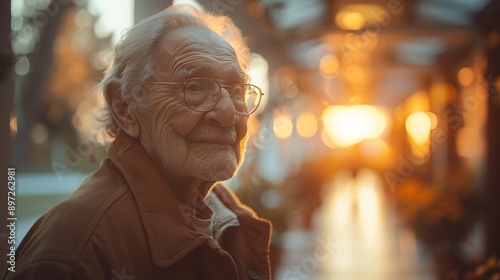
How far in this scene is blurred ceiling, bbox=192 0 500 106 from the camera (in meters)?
3.06

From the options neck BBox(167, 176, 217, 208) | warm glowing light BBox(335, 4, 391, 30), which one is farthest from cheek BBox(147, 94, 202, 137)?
warm glowing light BBox(335, 4, 391, 30)

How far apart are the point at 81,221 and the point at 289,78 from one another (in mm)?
2890

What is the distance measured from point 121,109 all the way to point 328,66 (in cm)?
424

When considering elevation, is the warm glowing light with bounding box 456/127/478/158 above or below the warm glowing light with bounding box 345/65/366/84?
below

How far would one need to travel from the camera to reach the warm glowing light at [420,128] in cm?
589

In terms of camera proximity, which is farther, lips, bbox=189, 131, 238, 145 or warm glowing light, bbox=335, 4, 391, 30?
warm glowing light, bbox=335, 4, 391, 30

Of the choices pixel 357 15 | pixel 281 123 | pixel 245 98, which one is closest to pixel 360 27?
pixel 357 15

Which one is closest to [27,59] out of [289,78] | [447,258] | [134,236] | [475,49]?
[134,236]

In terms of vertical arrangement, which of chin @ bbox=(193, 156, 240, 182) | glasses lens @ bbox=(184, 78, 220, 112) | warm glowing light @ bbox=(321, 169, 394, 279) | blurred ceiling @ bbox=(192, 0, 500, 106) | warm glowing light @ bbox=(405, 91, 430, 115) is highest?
blurred ceiling @ bbox=(192, 0, 500, 106)

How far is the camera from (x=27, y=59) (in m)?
1.86

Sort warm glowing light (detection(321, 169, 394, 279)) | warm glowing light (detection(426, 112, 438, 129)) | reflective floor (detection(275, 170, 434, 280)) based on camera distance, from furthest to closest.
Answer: warm glowing light (detection(426, 112, 438, 129)) < warm glowing light (detection(321, 169, 394, 279)) < reflective floor (detection(275, 170, 434, 280))

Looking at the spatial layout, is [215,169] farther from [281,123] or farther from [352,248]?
[352,248]

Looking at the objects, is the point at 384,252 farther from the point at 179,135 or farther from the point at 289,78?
the point at 179,135

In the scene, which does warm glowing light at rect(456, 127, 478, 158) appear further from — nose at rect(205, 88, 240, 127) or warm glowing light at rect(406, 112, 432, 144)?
nose at rect(205, 88, 240, 127)
